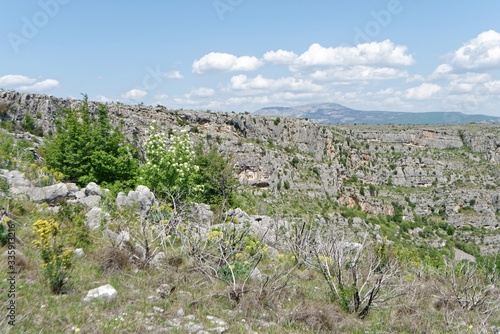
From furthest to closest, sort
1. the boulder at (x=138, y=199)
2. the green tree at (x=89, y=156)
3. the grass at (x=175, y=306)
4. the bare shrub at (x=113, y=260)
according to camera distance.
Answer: the green tree at (x=89, y=156) < the boulder at (x=138, y=199) < the bare shrub at (x=113, y=260) < the grass at (x=175, y=306)

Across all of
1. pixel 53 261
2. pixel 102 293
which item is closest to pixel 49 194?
pixel 53 261

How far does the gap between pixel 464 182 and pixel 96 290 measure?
93.8 metres

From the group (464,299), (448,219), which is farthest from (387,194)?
(464,299)

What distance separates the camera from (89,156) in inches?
608

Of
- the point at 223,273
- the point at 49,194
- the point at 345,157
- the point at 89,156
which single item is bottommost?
the point at 345,157

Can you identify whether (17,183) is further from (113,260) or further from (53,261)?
(53,261)

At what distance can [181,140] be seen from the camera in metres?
18.2

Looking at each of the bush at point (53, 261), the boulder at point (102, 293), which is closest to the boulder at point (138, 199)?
the bush at point (53, 261)

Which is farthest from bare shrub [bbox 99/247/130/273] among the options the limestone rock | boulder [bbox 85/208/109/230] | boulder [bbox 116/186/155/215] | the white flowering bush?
the white flowering bush

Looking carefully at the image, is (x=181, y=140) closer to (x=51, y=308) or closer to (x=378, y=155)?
(x=51, y=308)

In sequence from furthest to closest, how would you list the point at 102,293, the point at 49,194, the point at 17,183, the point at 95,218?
the point at 17,183 < the point at 49,194 < the point at 95,218 < the point at 102,293

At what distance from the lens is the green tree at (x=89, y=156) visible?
15242 millimetres

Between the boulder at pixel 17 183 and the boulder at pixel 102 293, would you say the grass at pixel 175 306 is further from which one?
the boulder at pixel 17 183

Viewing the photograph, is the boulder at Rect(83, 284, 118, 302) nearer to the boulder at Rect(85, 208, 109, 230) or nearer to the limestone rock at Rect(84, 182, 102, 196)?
the boulder at Rect(85, 208, 109, 230)
